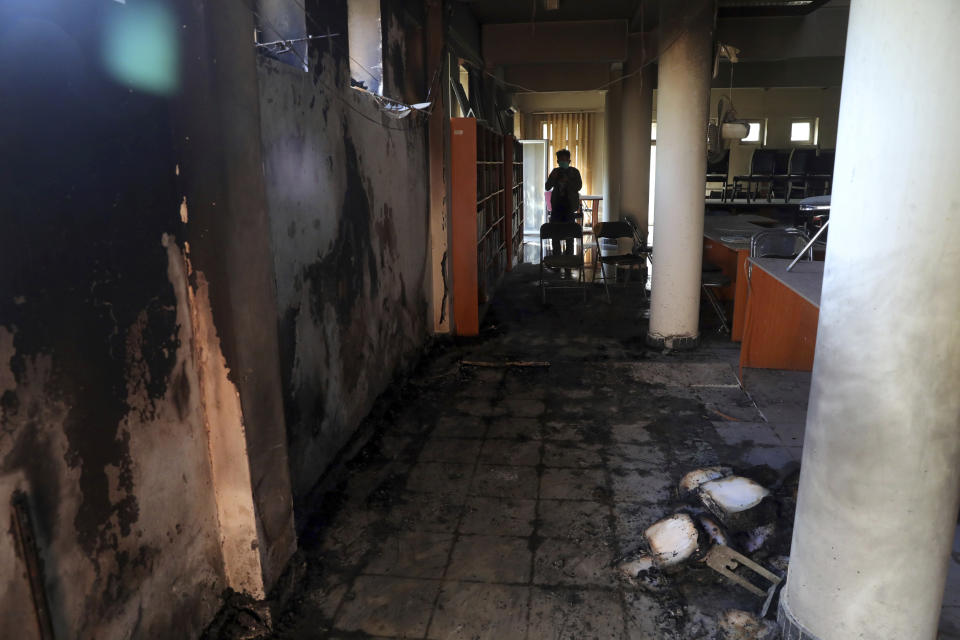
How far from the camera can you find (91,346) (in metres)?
1.97

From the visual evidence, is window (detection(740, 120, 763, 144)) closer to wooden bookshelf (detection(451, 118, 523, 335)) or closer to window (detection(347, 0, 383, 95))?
wooden bookshelf (detection(451, 118, 523, 335))

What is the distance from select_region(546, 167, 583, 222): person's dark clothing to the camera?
10219mm

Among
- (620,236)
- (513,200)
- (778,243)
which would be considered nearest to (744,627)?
(778,243)

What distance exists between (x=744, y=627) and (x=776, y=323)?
2.96 metres

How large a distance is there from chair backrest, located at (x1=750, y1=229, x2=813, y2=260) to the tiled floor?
1061mm

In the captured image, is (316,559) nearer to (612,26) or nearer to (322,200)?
(322,200)

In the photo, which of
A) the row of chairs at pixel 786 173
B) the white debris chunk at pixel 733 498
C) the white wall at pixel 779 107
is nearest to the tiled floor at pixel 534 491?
the white debris chunk at pixel 733 498

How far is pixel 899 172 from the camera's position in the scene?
6.68 feet

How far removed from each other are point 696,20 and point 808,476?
4.82 m

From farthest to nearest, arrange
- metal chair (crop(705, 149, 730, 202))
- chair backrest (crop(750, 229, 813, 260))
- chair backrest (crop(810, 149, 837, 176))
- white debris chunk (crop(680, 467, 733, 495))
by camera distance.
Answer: metal chair (crop(705, 149, 730, 202))
chair backrest (crop(810, 149, 837, 176))
chair backrest (crop(750, 229, 813, 260))
white debris chunk (crop(680, 467, 733, 495))

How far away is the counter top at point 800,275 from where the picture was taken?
12.3 ft

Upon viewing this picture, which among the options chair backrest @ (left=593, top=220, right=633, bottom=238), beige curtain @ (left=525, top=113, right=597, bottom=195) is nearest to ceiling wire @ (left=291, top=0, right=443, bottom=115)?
chair backrest @ (left=593, top=220, right=633, bottom=238)

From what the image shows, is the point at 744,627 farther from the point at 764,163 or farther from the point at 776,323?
the point at 764,163

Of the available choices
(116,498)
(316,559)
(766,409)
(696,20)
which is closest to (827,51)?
(696,20)
